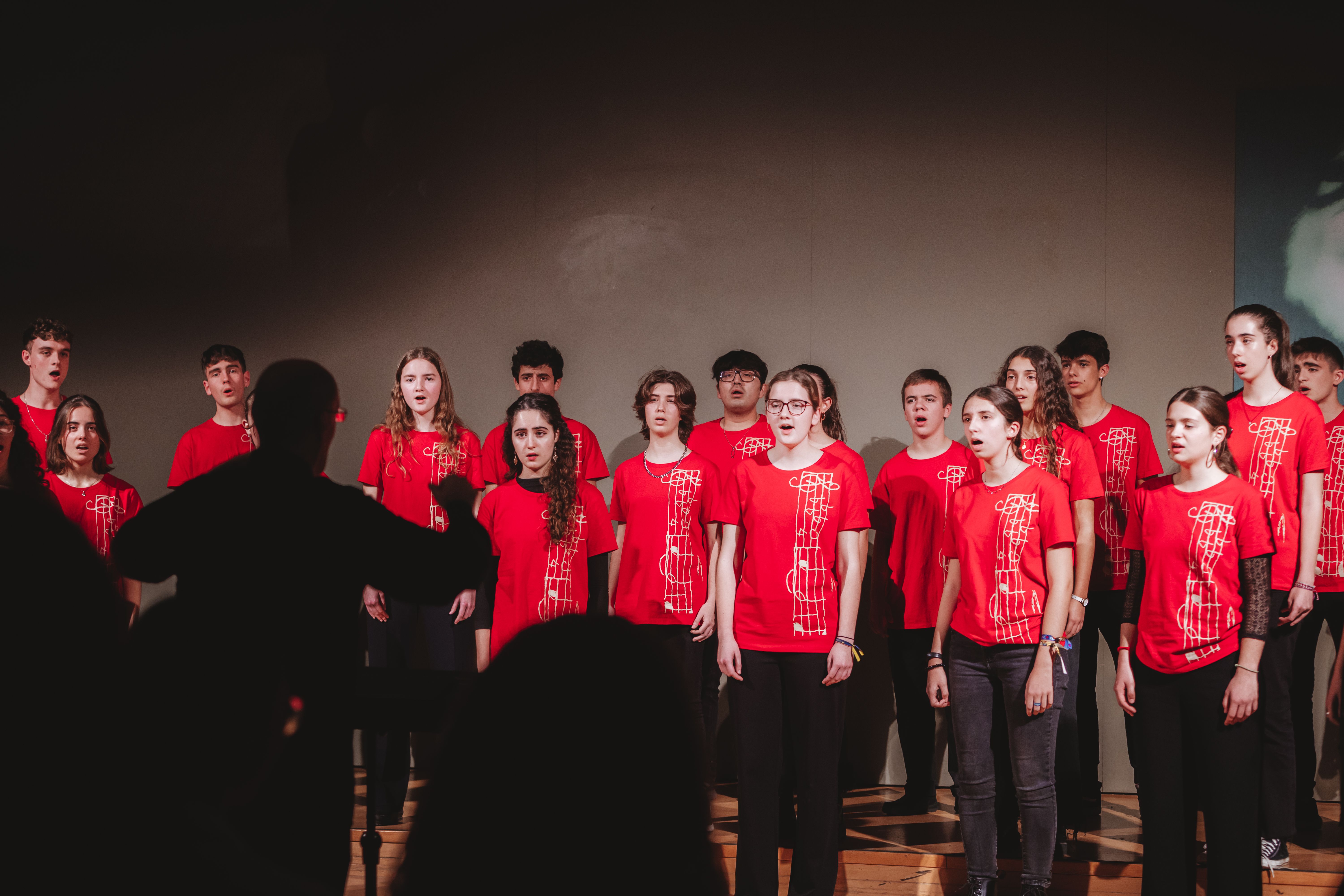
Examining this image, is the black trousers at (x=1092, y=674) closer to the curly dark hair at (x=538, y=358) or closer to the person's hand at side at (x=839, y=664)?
the person's hand at side at (x=839, y=664)

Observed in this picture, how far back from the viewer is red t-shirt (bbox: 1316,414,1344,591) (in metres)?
3.30

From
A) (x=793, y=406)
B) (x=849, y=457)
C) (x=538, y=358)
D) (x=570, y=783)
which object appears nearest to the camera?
(x=570, y=783)

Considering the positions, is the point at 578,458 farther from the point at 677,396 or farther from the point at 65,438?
the point at 65,438

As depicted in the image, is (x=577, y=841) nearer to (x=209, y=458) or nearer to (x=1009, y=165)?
(x=209, y=458)

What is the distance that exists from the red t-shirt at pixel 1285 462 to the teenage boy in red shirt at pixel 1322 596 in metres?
0.36

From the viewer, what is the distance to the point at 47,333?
375 cm

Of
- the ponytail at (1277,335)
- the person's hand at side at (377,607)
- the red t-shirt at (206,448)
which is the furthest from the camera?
the red t-shirt at (206,448)

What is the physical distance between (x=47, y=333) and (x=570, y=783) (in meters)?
3.98

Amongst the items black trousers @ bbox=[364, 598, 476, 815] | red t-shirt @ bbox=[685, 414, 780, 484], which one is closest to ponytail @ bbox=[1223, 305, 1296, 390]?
red t-shirt @ bbox=[685, 414, 780, 484]

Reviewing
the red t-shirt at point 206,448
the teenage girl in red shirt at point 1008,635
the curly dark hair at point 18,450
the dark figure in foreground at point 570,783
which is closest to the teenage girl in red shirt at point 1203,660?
the teenage girl in red shirt at point 1008,635

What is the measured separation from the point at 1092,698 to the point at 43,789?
11.7 feet

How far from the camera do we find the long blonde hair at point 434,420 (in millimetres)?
3598

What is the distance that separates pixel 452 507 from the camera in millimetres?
1680

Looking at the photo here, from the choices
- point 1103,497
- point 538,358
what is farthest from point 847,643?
point 538,358
